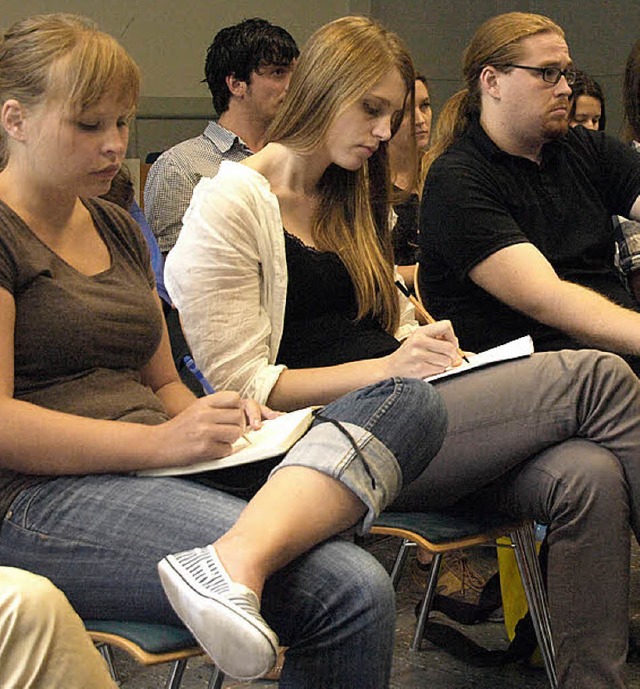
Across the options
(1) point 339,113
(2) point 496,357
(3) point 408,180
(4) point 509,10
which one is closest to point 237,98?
(3) point 408,180

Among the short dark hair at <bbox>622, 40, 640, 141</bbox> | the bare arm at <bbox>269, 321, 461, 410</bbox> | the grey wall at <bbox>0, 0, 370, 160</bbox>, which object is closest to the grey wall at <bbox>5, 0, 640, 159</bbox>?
the grey wall at <bbox>0, 0, 370, 160</bbox>

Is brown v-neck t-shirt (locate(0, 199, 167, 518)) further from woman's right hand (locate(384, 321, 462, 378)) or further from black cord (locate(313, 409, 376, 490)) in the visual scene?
woman's right hand (locate(384, 321, 462, 378))

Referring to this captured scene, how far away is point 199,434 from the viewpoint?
56.4 inches

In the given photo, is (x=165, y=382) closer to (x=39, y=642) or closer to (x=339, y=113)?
(x=339, y=113)

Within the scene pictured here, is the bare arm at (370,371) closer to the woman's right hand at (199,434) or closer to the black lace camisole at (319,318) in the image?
the black lace camisole at (319,318)

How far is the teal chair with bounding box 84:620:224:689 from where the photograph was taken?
4.20ft

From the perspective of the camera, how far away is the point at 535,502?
1.77 m

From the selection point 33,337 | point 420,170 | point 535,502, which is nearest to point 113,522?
point 33,337

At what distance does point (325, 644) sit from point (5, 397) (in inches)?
18.5

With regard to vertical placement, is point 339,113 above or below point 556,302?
above

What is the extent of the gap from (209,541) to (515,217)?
114 centimetres

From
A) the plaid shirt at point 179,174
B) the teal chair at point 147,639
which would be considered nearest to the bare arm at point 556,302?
the teal chair at point 147,639

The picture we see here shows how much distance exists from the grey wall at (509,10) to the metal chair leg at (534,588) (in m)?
3.71

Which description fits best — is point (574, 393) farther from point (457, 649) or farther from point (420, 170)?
point (420, 170)
